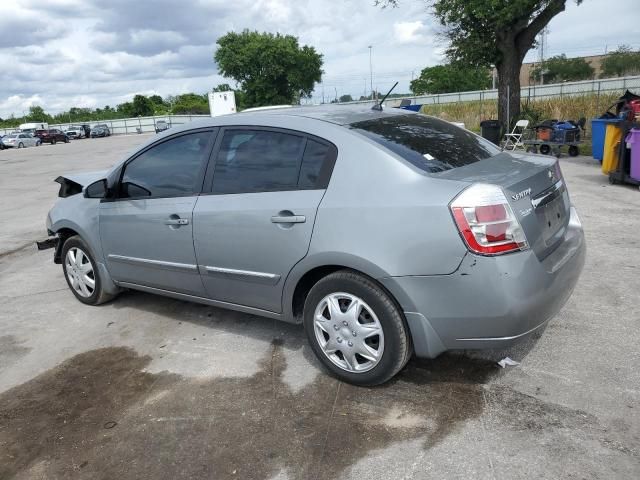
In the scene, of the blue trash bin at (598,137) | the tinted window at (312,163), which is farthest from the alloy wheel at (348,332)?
the blue trash bin at (598,137)

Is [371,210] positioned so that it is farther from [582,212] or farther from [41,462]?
[582,212]

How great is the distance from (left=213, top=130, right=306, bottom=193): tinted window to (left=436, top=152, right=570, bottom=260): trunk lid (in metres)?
0.96

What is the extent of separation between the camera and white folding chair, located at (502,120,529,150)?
15.6 m

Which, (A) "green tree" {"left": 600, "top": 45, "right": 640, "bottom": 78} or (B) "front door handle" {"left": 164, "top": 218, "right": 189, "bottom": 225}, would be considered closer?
(B) "front door handle" {"left": 164, "top": 218, "right": 189, "bottom": 225}

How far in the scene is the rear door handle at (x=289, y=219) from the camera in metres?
3.21

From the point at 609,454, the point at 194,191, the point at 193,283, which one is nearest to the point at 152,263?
the point at 193,283

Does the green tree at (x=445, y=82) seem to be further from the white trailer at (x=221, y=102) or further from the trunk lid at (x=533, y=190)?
the trunk lid at (x=533, y=190)

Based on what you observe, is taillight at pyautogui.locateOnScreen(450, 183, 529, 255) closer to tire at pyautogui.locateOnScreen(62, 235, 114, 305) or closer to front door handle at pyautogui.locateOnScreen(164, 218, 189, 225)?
front door handle at pyautogui.locateOnScreen(164, 218, 189, 225)

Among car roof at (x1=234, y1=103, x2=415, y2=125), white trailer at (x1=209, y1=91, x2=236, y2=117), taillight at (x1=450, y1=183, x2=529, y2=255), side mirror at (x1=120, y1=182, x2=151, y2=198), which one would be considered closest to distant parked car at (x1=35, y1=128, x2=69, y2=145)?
white trailer at (x1=209, y1=91, x2=236, y2=117)

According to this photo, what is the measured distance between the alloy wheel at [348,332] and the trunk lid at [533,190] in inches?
35.8

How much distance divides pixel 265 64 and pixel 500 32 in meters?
57.3

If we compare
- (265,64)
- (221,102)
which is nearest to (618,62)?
(265,64)

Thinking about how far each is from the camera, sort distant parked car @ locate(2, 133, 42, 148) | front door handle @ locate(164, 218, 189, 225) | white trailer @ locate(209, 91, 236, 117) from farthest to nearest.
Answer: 1. distant parked car @ locate(2, 133, 42, 148)
2. white trailer @ locate(209, 91, 236, 117)
3. front door handle @ locate(164, 218, 189, 225)

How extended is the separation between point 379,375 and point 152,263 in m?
2.07
